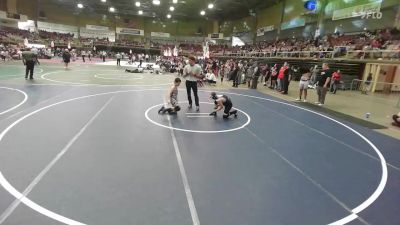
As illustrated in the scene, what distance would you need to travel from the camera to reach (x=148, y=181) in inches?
174

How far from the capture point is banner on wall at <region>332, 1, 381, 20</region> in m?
23.4

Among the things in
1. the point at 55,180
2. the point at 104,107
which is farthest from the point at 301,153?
the point at 104,107

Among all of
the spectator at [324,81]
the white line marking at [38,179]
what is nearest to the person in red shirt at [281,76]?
the spectator at [324,81]

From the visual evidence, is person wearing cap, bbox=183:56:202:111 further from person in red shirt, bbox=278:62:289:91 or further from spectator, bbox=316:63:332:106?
person in red shirt, bbox=278:62:289:91

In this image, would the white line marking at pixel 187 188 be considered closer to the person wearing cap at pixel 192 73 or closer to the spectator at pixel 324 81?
the person wearing cap at pixel 192 73

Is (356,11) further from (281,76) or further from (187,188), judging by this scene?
(187,188)

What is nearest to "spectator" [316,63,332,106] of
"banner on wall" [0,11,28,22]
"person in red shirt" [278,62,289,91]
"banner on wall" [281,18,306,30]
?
"person in red shirt" [278,62,289,91]

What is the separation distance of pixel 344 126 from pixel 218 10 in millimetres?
44456

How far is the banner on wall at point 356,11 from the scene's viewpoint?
23402mm

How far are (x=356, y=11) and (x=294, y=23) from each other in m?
10.4

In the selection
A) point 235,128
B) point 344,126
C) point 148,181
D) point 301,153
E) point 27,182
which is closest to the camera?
point 27,182

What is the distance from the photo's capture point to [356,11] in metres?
25.1

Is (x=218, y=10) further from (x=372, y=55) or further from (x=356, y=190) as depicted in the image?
(x=356, y=190)

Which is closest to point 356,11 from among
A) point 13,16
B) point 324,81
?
point 324,81
